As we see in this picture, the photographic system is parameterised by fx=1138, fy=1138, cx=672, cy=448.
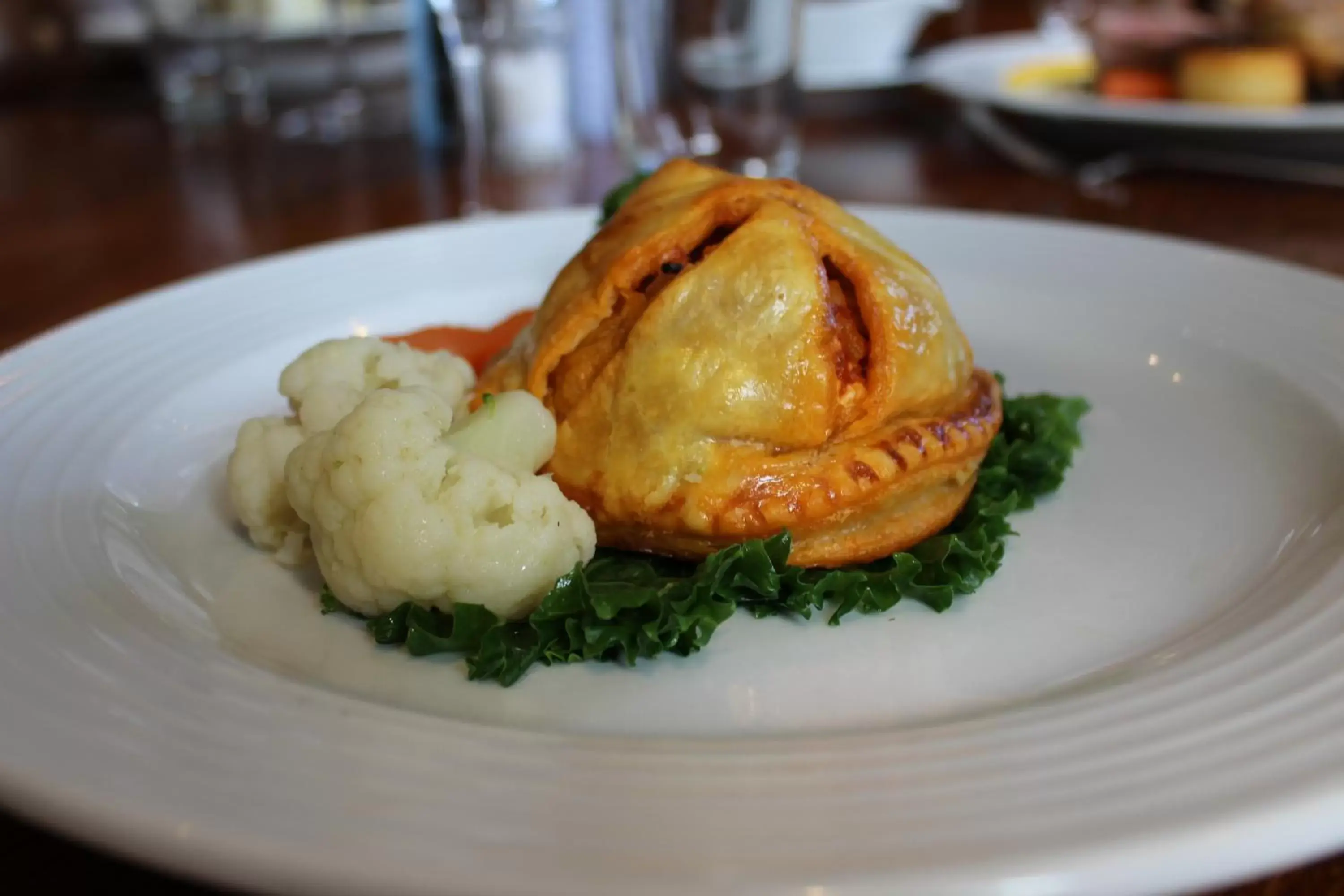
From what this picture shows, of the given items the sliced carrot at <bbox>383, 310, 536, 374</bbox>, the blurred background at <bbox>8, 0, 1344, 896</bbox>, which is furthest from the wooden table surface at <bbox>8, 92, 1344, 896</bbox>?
the sliced carrot at <bbox>383, 310, 536, 374</bbox>

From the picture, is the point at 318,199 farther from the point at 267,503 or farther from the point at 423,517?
the point at 423,517

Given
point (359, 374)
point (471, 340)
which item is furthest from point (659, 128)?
point (359, 374)

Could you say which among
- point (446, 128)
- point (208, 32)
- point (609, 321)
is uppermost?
point (609, 321)

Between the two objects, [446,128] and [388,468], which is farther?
[446,128]

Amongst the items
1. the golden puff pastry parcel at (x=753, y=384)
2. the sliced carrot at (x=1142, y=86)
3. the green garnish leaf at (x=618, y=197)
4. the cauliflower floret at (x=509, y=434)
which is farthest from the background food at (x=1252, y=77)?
the cauliflower floret at (x=509, y=434)

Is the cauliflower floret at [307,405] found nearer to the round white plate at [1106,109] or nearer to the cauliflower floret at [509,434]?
the cauliflower floret at [509,434]

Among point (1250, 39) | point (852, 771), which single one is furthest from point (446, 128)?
point (852, 771)

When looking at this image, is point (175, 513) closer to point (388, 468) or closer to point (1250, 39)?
point (388, 468)
